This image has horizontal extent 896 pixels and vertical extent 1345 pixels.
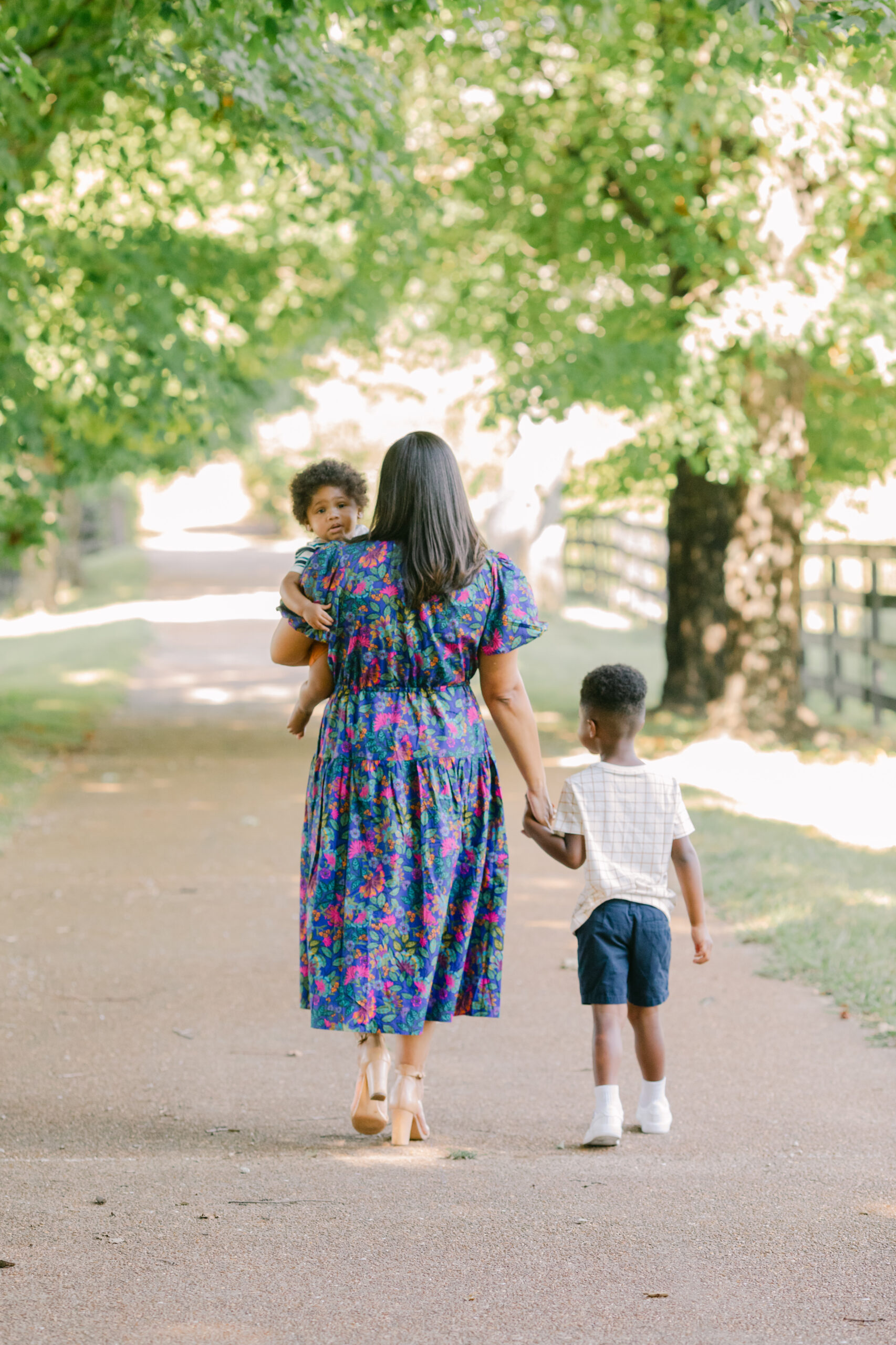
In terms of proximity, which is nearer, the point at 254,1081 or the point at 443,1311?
the point at 443,1311

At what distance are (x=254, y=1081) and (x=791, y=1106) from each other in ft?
5.94

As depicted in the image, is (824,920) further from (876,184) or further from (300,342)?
(300,342)

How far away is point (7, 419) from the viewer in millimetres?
10469

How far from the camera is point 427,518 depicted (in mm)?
3953

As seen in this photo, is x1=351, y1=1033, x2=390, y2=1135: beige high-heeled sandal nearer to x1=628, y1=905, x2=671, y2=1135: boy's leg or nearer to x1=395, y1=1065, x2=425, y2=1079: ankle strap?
x1=395, y1=1065, x2=425, y2=1079: ankle strap

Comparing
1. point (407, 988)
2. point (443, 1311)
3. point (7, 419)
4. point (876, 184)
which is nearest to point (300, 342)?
point (7, 419)

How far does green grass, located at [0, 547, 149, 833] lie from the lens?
11312 mm

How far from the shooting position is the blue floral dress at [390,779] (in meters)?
4.02

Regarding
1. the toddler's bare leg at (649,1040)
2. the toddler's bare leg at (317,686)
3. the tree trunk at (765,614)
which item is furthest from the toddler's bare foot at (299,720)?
the tree trunk at (765,614)

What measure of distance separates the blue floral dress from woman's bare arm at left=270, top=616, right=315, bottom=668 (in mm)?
33

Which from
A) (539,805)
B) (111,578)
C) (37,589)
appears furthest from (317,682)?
(111,578)

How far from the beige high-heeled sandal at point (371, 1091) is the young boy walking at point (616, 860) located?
60cm

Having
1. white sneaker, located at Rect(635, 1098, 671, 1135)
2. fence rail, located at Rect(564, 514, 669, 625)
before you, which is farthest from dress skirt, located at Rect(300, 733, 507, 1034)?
fence rail, located at Rect(564, 514, 669, 625)

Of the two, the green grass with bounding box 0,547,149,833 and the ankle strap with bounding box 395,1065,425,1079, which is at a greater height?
the green grass with bounding box 0,547,149,833
